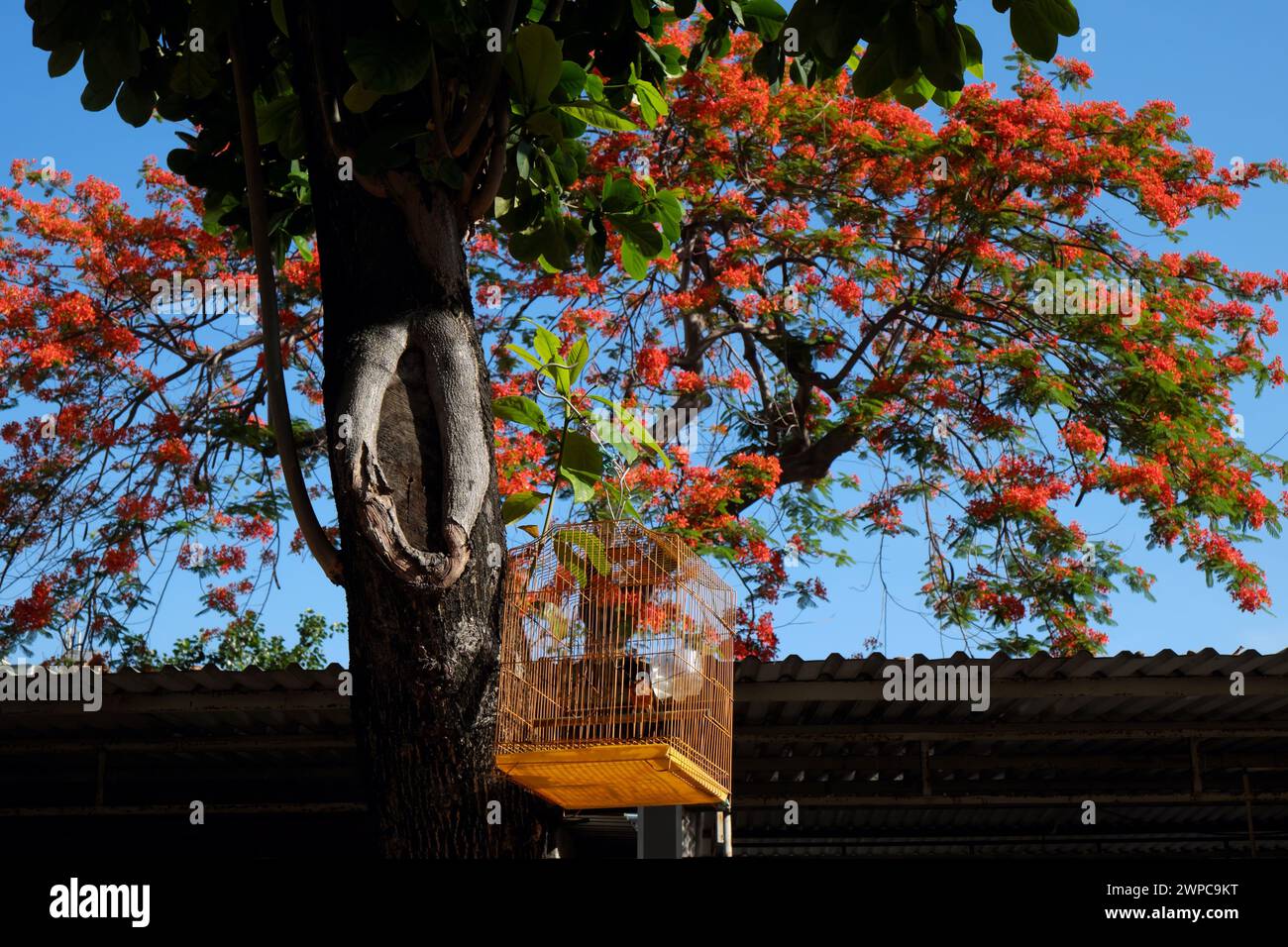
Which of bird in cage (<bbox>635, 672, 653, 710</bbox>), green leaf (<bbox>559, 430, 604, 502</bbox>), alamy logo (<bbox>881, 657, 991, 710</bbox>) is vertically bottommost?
bird in cage (<bbox>635, 672, 653, 710</bbox>)

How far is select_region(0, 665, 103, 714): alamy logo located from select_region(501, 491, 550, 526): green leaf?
8.45 feet

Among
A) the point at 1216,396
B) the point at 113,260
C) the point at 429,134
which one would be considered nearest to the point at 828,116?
the point at 1216,396

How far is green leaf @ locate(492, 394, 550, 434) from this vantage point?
4.46m

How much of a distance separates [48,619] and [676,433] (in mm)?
4764

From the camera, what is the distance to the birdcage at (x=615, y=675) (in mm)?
4129

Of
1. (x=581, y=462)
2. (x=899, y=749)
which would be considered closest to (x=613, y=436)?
(x=581, y=462)

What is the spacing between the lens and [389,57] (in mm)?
3920

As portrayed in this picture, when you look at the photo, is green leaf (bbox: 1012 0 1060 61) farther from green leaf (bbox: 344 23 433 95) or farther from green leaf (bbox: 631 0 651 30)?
green leaf (bbox: 344 23 433 95)

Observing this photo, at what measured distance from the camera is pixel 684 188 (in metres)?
10.7

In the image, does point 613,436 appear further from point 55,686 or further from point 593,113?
point 55,686
